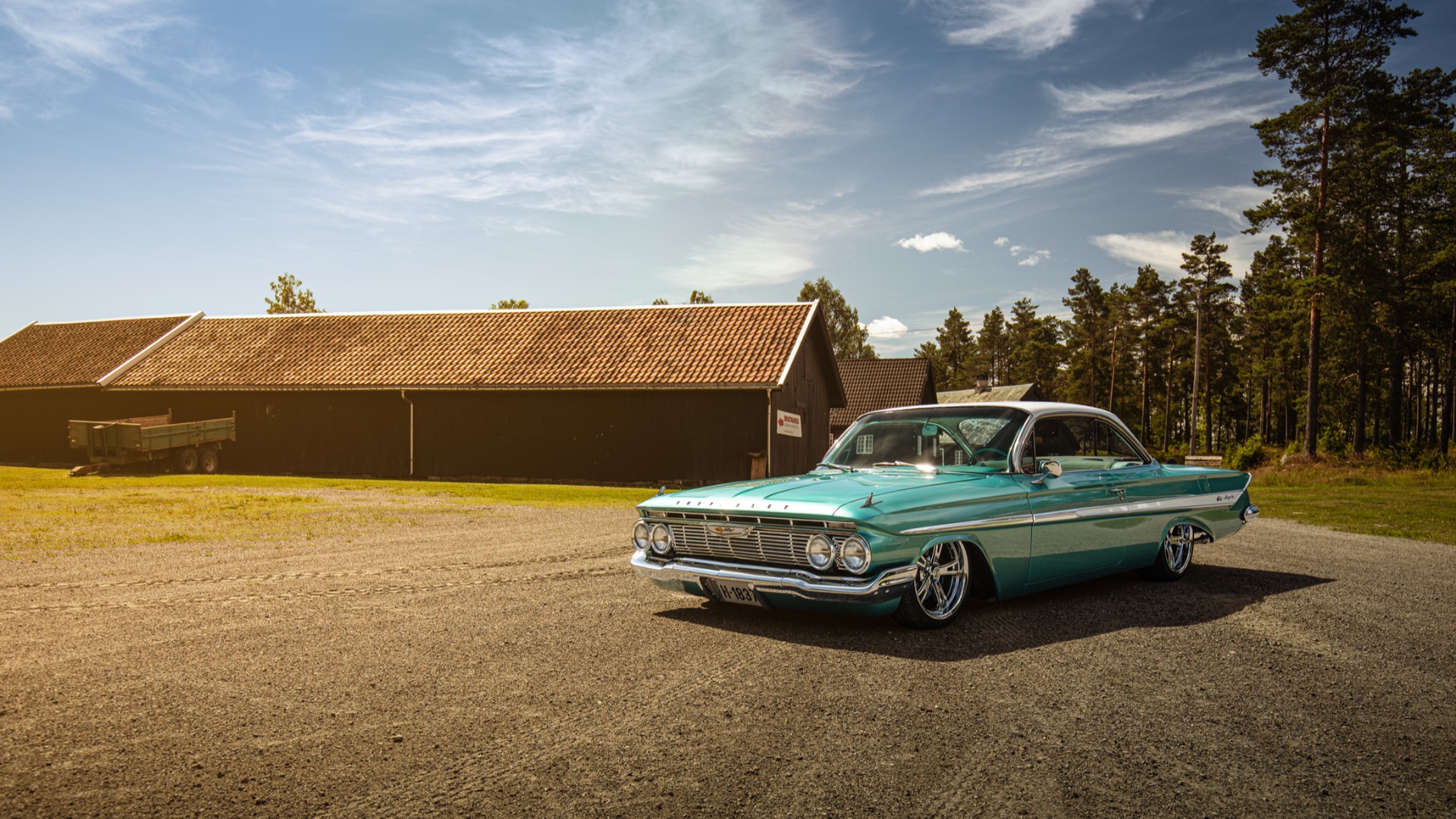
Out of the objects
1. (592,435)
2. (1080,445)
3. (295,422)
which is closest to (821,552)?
(1080,445)

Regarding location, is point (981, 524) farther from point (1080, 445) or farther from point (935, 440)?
point (1080, 445)

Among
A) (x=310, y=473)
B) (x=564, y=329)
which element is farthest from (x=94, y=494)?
(x=564, y=329)

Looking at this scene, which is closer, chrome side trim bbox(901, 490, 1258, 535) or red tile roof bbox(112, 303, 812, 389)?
chrome side trim bbox(901, 490, 1258, 535)

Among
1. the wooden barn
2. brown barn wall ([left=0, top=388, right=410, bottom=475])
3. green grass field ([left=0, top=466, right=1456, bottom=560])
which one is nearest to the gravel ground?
green grass field ([left=0, top=466, right=1456, bottom=560])

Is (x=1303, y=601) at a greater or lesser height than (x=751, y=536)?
lesser

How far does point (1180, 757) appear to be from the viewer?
3.59 m

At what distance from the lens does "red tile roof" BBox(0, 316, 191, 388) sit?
3106cm

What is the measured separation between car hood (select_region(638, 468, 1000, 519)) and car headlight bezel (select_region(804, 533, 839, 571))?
14 centimetres

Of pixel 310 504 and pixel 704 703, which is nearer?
pixel 704 703

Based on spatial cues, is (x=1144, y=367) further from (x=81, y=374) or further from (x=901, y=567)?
(x=901, y=567)

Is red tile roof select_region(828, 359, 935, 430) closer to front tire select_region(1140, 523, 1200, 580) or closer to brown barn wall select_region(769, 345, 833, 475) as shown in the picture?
brown barn wall select_region(769, 345, 833, 475)

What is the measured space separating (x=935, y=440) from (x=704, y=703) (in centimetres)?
317

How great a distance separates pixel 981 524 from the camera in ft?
19.2

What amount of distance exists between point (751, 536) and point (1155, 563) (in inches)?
149
